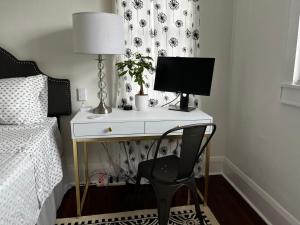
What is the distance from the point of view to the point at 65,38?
208 centimetres

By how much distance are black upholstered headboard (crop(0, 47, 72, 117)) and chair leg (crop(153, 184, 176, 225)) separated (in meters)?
1.12

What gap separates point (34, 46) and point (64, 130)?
2.58 feet

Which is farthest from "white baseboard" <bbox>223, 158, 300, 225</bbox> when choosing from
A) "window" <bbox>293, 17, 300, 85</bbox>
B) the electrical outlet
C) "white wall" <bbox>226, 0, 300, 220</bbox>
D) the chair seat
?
the electrical outlet

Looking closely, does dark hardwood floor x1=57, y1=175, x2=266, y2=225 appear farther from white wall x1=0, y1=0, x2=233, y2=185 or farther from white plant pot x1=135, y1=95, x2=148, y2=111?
white plant pot x1=135, y1=95, x2=148, y2=111

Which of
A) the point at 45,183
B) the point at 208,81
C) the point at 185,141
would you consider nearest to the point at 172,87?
the point at 208,81

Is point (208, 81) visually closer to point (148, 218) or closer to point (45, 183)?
point (148, 218)

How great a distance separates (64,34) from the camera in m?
2.07

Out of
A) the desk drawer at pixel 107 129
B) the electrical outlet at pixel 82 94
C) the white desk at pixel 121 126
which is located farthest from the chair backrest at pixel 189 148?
the electrical outlet at pixel 82 94

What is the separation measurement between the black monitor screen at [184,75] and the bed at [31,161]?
0.84 meters

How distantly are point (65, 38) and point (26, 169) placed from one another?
4.15 ft

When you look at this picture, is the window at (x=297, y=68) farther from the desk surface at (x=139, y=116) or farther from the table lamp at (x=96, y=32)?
the table lamp at (x=96, y=32)

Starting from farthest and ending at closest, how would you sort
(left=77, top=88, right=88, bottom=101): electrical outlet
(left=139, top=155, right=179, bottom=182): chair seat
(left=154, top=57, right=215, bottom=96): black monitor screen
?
(left=77, top=88, right=88, bottom=101): electrical outlet → (left=154, top=57, right=215, bottom=96): black monitor screen → (left=139, top=155, right=179, bottom=182): chair seat

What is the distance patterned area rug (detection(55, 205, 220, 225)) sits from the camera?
1783 mm

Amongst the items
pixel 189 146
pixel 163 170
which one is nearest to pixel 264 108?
pixel 189 146
